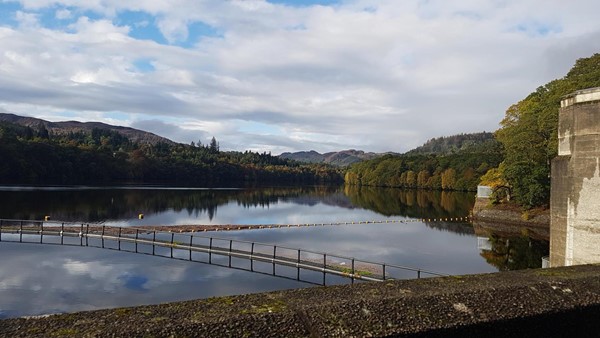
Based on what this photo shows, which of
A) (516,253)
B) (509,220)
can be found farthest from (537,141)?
(516,253)

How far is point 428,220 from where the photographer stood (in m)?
55.4

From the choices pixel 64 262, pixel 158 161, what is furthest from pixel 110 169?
pixel 64 262

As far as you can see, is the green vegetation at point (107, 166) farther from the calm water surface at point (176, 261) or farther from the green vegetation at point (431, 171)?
the green vegetation at point (431, 171)

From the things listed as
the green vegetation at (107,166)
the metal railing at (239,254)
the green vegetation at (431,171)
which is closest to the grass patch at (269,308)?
the metal railing at (239,254)

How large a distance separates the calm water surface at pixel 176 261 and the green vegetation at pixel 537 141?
7.65 metres

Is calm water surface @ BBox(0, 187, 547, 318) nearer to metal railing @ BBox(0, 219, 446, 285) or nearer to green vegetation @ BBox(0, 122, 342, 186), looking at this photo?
metal railing @ BBox(0, 219, 446, 285)

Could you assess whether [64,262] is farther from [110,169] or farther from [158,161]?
[158,161]

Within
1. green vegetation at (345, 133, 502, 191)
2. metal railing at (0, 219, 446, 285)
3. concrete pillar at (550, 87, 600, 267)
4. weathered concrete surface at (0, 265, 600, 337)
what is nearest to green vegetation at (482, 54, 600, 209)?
metal railing at (0, 219, 446, 285)

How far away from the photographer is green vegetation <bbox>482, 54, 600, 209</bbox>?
128ft

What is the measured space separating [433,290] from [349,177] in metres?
166

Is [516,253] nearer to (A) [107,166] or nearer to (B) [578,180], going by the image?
(B) [578,180]

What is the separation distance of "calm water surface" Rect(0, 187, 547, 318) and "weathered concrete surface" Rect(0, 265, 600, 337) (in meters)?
17.2

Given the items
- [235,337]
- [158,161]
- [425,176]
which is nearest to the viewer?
[235,337]

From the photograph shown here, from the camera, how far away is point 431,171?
124375 millimetres
